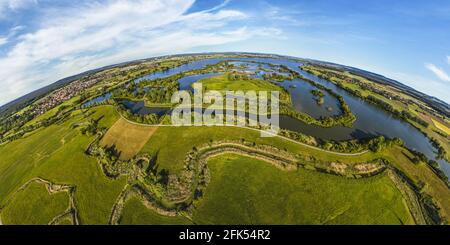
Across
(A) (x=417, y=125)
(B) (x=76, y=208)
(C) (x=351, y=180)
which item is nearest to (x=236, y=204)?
(C) (x=351, y=180)

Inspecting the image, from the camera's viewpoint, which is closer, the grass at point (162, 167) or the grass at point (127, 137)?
the grass at point (162, 167)

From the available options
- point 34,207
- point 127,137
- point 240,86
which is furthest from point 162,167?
point 240,86

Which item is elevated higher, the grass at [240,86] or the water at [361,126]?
the grass at [240,86]

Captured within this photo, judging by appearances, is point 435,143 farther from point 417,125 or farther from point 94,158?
point 94,158

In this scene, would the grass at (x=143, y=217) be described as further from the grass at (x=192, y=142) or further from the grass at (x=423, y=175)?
the grass at (x=423, y=175)

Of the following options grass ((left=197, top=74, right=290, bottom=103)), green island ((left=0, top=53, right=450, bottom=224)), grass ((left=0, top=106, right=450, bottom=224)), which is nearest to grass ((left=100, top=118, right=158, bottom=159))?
green island ((left=0, top=53, right=450, bottom=224))

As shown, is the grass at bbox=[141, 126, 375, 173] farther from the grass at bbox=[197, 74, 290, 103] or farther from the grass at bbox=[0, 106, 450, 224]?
the grass at bbox=[197, 74, 290, 103]

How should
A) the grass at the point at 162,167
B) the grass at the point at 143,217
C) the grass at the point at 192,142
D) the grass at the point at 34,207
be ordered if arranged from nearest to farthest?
the grass at the point at 143,217, the grass at the point at 162,167, the grass at the point at 34,207, the grass at the point at 192,142

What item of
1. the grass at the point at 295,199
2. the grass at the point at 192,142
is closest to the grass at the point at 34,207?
the grass at the point at 192,142
